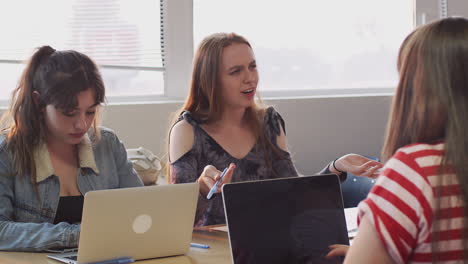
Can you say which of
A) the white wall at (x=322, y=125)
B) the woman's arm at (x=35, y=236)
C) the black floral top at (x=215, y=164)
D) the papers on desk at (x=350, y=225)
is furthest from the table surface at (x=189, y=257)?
the white wall at (x=322, y=125)

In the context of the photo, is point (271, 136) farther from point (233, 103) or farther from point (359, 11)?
point (359, 11)

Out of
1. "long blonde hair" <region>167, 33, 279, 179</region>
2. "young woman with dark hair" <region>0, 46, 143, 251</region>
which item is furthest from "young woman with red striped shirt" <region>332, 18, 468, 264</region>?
"long blonde hair" <region>167, 33, 279, 179</region>

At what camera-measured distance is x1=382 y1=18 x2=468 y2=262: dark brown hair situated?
44.6 inches

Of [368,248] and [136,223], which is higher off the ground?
[368,248]

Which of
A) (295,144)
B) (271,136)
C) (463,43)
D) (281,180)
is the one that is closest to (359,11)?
(295,144)

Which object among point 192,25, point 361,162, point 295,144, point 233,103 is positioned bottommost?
point 295,144

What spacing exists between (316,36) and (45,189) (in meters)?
2.36

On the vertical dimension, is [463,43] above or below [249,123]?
above

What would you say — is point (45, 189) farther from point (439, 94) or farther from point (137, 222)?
point (439, 94)

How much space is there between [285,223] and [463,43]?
682 millimetres

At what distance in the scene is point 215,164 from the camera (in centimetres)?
260

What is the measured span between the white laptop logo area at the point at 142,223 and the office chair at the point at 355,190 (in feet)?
5.49

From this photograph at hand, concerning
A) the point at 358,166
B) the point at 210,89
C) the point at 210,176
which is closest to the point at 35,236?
the point at 210,176

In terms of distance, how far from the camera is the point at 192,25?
12.3 ft
